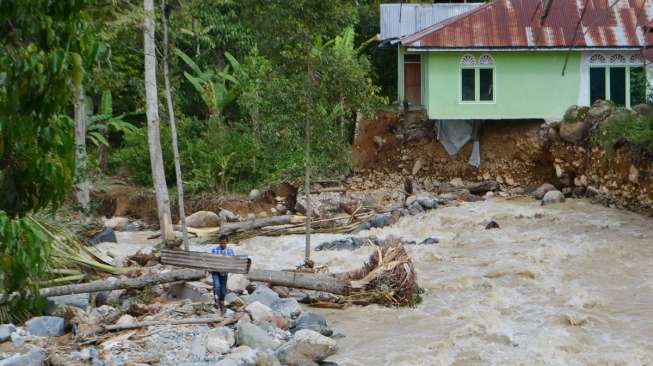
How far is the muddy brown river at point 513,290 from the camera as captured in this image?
10.6 metres

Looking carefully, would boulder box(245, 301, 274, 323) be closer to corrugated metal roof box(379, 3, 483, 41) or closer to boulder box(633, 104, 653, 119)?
boulder box(633, 104, 653, 119)

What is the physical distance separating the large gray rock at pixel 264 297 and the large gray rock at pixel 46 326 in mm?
2698

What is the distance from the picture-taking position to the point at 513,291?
13930 millimetres

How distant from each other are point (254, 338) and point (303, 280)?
3.38 m

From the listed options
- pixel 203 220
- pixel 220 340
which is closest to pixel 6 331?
pixel 220 340

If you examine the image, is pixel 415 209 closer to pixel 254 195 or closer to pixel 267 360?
pixel 254 195

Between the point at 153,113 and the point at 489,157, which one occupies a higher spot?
the point at 153,113

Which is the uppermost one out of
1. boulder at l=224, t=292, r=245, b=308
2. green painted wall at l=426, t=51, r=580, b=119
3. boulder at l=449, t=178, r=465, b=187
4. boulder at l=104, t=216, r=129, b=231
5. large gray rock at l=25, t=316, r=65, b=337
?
green painted wall at l=426, t=51, r=580, b=119

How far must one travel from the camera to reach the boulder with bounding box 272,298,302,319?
12.3 m

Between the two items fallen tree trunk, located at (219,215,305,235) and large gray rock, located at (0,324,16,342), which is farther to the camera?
fallen tree trunk, located at (219,215,305,235)

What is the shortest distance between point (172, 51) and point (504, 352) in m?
11.5

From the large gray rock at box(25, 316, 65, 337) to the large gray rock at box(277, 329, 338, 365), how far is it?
2.97m

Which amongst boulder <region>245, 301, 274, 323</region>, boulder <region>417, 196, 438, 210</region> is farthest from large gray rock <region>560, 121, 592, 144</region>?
boulder <region>245, 301, 274, 323</region>

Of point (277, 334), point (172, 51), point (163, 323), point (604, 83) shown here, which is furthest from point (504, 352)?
point (604, 83)
